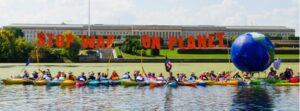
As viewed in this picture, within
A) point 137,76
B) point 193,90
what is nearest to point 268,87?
point 193,90

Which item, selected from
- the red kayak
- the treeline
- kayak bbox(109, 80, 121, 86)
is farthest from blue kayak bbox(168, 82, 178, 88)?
the treeline

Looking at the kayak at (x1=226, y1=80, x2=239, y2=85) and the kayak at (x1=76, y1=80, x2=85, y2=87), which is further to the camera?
the kayak at (x1=226, y1=80, x2=239, y2=85)

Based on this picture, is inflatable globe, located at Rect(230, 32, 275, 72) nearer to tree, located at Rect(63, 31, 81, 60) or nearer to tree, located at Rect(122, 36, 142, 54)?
tree, located at Rect(63, 31, 81, 60)

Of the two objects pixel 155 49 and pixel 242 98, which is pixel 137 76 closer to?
pixel 242 98

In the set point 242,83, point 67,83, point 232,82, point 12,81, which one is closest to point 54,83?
point 67,83

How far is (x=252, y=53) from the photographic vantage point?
45.0 m

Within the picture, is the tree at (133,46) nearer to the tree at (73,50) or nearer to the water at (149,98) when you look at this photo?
the tree at (73,50)

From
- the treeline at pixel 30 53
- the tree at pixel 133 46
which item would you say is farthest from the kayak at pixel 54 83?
the tree at pixel 133 46

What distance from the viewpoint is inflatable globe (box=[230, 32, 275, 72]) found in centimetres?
4503

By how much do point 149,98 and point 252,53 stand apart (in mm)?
13107

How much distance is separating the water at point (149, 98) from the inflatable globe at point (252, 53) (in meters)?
3.28

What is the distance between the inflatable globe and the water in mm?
3284

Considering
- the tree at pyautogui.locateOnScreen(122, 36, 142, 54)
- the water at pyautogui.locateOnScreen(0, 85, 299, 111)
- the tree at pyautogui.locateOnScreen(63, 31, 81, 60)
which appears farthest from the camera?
the tree at pyautogui.locateOnScreen(122, 36, 142, 54)

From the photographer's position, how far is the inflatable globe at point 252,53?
4503 centimetres
